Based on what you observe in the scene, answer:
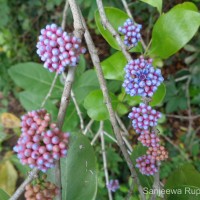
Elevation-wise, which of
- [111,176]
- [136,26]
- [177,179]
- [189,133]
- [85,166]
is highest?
[136,26]

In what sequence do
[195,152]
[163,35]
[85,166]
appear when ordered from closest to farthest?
[85,166]
[163,35]
[195,152]

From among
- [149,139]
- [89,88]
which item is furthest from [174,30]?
[89,88]

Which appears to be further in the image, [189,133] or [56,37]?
[189,133]

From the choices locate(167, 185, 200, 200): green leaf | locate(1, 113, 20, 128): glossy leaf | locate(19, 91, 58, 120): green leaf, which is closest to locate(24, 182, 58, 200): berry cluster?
locate(167, 185, 200, 200): green leaf

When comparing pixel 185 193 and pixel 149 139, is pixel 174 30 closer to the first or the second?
pixel 149 139

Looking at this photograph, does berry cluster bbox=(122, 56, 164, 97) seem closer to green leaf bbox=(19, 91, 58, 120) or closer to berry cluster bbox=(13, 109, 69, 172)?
berry cluster bbox=(13, 109, 69, 172)

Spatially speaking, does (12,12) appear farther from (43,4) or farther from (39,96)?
(39,96)

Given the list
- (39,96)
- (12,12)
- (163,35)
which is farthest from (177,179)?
(12,12)

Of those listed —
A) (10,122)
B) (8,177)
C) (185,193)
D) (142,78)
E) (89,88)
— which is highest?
(142,78)
